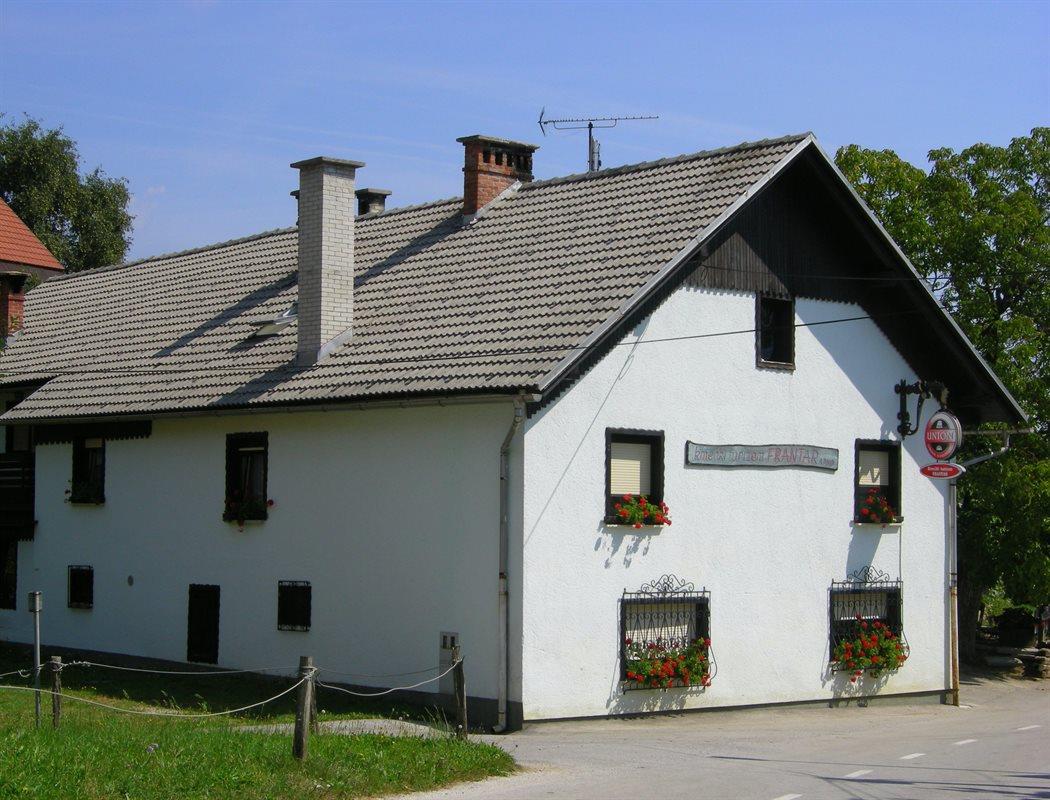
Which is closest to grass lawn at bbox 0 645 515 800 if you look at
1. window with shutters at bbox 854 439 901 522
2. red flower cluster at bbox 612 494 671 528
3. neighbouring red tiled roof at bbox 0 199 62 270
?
red flower cluster at bbox 612 494 671 528

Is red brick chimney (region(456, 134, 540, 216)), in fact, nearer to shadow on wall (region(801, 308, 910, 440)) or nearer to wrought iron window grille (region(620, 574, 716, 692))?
shadow on wall (region(801, 308, 910, 440))

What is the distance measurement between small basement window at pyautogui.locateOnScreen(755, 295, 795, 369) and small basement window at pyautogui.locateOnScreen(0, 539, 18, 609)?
14.2 m

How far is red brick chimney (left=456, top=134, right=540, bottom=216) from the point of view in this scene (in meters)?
24.9

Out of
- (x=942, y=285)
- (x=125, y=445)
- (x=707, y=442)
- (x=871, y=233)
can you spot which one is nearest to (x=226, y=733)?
(x=707, y=442)

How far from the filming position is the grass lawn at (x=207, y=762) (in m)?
12.2

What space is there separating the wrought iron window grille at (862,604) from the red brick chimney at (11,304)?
18423mm

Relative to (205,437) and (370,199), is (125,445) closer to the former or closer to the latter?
(205,437)

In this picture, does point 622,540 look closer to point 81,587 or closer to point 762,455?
point 762,455

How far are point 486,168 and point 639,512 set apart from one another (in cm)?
792

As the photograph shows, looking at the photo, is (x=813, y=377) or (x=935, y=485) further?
(x=935, y=485)

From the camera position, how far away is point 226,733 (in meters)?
14.7

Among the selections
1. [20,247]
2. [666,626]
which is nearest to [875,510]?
[666,626]

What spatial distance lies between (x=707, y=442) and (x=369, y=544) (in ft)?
16.0

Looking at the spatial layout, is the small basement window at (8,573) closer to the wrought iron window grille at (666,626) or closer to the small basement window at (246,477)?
the small basement window at (246,477)
